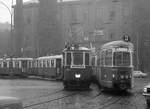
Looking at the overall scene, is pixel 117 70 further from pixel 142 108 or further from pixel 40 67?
pixel 40 67

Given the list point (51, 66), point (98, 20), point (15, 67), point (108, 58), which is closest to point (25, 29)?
point (98, 20)

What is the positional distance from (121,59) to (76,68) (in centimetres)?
475

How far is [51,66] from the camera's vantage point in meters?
44.0

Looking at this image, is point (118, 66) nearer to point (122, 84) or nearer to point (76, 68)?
point (122, 84)

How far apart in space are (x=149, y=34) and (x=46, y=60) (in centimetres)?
2733

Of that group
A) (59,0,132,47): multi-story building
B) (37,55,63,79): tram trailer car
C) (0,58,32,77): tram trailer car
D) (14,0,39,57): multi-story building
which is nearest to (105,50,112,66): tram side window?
(37,55,63,79): tram trailer car

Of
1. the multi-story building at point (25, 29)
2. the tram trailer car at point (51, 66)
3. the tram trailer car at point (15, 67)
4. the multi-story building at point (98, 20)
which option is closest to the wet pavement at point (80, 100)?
the tram trailer car at point (51, 66)

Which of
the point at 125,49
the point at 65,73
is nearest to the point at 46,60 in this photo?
the point at 65,73

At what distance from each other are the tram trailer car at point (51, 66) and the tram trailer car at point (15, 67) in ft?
15.8

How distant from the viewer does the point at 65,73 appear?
86.3 feet

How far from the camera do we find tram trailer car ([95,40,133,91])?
853 inches

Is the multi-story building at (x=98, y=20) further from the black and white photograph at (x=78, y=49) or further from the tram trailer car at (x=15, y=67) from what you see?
the tram trailer car at (x=15, y=67)

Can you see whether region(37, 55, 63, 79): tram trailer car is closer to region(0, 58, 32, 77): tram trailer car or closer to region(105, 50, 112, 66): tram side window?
region(0, 58, 32, 77): tram trailer car

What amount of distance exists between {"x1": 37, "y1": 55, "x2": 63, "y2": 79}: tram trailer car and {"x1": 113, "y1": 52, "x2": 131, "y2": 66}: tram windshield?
1828 centimetres
